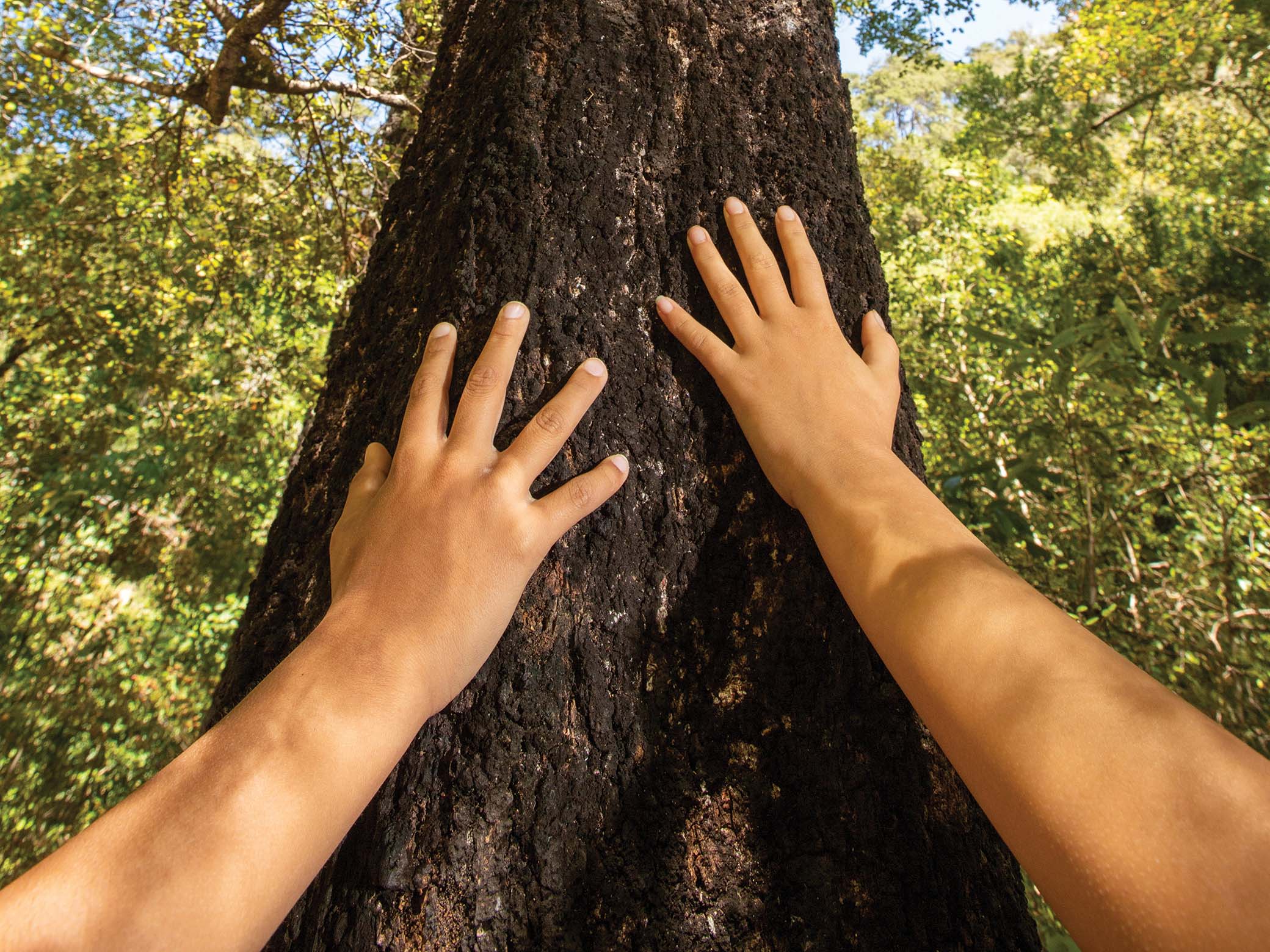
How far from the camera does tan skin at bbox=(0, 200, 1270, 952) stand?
2.34 feet

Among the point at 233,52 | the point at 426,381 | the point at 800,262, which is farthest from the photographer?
the point at 233,52

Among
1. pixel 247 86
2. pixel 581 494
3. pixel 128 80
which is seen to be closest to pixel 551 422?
pixel 581 494

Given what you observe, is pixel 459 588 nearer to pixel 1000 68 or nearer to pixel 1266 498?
pixel 1266 498

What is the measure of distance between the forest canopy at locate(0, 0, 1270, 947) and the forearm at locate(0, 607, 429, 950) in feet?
9.46

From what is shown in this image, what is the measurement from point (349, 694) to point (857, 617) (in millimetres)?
710

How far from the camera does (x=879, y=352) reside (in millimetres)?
1336

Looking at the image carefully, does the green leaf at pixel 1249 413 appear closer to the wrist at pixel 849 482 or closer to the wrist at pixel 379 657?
the wrist at pixel 849 482

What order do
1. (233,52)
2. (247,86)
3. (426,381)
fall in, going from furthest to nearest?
(247,86)
(233,52)
(426,381)

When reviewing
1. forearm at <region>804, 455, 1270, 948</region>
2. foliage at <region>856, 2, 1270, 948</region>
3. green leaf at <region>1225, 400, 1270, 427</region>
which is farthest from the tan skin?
green leaf at <region>1225, 400, 1270, 427</region>

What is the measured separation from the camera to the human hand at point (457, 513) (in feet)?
3.23

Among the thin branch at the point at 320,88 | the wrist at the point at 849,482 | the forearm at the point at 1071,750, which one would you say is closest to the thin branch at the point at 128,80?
the thin branch at the point at 320,88

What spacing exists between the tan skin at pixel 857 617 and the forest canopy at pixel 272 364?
2297 mm

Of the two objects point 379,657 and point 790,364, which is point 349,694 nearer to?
point 379,657

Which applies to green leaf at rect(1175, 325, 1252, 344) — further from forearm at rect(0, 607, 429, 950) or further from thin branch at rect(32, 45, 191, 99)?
thin branch at rect(32, 45, 191, 99)
